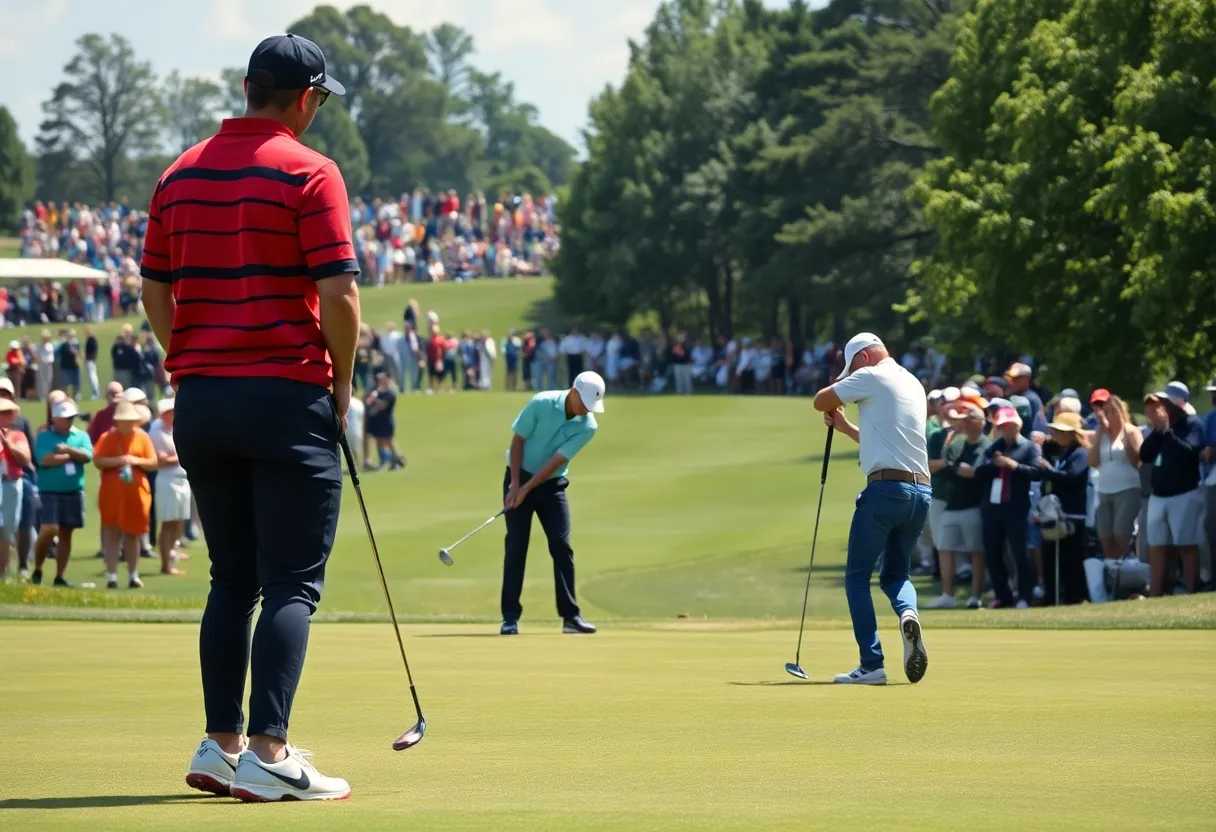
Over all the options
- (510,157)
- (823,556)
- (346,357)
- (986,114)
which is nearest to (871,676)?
(346,357)

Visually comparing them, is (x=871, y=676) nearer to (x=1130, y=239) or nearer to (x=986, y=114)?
(x=1130, y=239)

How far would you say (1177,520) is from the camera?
60.1ft

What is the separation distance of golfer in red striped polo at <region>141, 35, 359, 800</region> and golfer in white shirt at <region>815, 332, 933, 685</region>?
4817mm

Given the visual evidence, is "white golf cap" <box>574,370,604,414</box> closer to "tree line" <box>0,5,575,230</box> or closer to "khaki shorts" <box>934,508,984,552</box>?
"khaki shorts" <box>934,508,984,552</box>

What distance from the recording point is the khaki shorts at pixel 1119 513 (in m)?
19.8

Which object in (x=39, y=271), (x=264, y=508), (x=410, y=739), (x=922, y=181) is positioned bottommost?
(x=410, y=739)

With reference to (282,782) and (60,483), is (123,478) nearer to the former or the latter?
(60,483)

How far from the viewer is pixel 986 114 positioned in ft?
135

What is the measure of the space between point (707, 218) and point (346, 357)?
66.2 meters

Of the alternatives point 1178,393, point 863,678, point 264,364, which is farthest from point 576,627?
point 264,364

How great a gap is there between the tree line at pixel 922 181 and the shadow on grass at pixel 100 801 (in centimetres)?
2365

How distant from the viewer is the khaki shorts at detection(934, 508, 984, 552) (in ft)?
66.5

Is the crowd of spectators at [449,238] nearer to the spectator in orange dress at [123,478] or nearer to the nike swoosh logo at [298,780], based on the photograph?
the spectator in orange dress at [123,478]

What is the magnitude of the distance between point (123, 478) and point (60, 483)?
0.69 m
